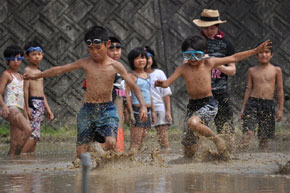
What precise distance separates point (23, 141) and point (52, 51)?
2623 millimetres

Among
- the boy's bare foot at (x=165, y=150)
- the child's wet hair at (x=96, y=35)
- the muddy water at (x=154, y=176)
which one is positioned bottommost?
the muddy water at (x=154, y=176)

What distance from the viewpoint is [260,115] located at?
9680 mm

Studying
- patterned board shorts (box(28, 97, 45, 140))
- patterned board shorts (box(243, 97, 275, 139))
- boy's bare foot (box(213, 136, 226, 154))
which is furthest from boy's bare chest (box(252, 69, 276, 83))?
patterned board shorts (box(28, 97, 45, 140))

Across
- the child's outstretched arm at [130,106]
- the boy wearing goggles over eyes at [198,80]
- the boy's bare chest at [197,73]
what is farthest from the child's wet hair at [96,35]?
the child's outstretched arm at [130,106]

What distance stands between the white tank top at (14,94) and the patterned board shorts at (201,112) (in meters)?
2.56

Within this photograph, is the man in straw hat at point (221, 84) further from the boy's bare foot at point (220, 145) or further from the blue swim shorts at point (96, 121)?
the blue swim shorts at point (96, 121)

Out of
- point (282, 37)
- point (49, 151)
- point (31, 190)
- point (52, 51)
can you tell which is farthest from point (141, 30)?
point (31, 190)

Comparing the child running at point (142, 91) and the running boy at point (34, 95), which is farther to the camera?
the running boy at point (34, 95)

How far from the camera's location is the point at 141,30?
38.2 ft

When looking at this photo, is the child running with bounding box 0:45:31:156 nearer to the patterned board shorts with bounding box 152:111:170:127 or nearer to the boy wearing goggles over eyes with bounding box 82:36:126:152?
the boy wearing goggles over eyes with bounding box 82:36:126:152

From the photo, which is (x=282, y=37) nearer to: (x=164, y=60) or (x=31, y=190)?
(x=164, y=60)

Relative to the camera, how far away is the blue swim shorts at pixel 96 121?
7.12 metres

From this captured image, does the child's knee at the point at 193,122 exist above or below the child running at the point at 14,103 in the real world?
below

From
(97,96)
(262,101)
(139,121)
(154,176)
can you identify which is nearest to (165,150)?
(139,121)
